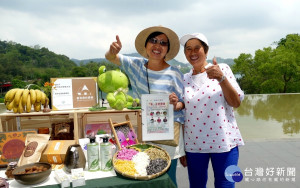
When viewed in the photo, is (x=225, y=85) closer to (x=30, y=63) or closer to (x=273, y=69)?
(x=273, y=69)

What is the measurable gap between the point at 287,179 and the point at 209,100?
252cm

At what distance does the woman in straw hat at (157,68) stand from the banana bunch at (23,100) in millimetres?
818

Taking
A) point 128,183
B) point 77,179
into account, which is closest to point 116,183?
point 128,183

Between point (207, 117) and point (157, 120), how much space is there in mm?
413

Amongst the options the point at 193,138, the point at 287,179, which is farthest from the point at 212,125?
the point at 287,179

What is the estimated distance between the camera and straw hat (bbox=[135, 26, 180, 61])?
1.86 metres

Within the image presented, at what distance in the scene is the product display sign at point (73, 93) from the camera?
2.17 metres

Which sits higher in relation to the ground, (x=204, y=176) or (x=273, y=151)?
(x=204, y=176)

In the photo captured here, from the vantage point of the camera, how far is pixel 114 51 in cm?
192

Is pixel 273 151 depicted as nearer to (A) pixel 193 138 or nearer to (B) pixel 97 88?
(A) pixel 193 138

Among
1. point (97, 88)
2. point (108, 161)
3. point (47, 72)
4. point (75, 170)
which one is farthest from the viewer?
point (47, 72)

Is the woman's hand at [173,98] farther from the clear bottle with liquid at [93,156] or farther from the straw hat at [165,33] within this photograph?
the clear bottle with liquid at [93,156]

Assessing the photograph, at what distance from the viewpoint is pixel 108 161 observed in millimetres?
1662

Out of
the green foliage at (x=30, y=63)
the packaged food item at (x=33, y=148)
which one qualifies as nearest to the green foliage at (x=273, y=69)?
the packaged food item at (x=33, y=148)
